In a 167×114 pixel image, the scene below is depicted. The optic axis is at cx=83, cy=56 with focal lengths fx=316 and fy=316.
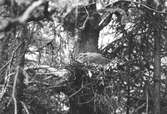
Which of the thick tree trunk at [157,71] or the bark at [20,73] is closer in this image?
the bark at [20,73]

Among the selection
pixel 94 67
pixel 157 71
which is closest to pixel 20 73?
pixel 94 67

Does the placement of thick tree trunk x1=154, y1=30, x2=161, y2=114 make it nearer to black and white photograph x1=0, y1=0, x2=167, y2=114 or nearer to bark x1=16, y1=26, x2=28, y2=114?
black and white photograph x1=0, y1=0, x2=167, y2=114

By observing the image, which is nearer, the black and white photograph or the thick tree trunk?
the black and white photograph

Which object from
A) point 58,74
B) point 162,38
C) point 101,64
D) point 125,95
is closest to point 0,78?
point 58,74

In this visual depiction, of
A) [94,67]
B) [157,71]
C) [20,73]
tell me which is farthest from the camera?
[157,71]

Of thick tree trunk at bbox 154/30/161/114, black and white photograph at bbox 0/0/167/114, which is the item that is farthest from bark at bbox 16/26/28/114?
thick tree trunk at bbox 154/30/161/114

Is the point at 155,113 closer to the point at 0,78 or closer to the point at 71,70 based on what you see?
the point at 71,70

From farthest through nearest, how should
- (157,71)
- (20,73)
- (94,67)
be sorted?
(157,71) → (94,67) → (20,73)

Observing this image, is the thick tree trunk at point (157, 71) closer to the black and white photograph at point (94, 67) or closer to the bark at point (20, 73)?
the black and white photograph at point (94, 67)

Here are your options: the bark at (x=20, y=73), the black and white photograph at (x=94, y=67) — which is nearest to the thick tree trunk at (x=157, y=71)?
the black and white photograph at (x=94, y=67)

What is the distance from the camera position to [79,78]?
6.28m

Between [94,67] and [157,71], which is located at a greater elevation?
[94,67]

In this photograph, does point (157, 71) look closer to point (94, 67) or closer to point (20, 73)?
point (94, 67)

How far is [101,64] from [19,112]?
5.84ft
